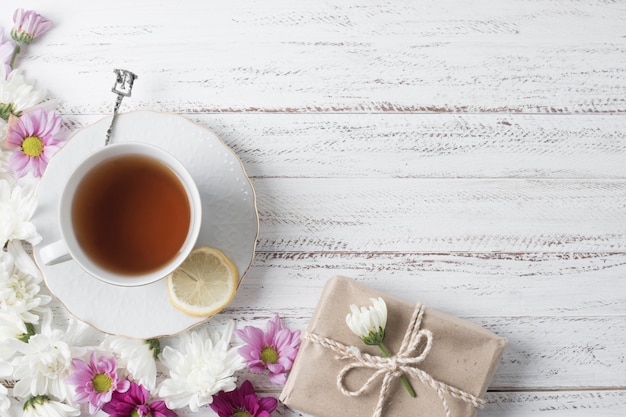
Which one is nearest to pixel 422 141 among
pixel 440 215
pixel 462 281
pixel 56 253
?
pixel 440 215

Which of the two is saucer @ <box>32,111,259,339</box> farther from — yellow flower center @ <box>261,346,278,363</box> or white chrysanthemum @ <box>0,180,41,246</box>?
yellow flower center @ <box>261,346,278,363</box>

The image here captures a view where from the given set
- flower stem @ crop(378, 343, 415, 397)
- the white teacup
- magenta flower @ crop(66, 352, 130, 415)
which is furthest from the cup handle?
flower stem @ crop(378, 343, 415, 397)

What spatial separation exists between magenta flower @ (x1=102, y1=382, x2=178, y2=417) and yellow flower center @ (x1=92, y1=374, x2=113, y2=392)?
2 centimetres

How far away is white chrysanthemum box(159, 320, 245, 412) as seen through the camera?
1.05 meters

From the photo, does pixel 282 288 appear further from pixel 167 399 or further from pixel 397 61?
pixel 397 61

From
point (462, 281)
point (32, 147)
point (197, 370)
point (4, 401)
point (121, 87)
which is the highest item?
point (121, 87)

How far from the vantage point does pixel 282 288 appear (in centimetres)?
114

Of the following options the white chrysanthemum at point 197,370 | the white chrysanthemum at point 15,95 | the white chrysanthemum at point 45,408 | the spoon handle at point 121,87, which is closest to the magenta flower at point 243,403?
the white chrysanthemum at point 197,370

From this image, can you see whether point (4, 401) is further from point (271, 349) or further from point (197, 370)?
point (271, 349)

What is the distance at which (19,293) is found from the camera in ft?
3.58

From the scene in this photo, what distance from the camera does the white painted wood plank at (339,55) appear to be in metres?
1.14

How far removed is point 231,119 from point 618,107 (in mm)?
649

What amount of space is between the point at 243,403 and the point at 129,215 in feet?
1.15

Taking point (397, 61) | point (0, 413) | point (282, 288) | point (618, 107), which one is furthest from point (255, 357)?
point (618, 107)
